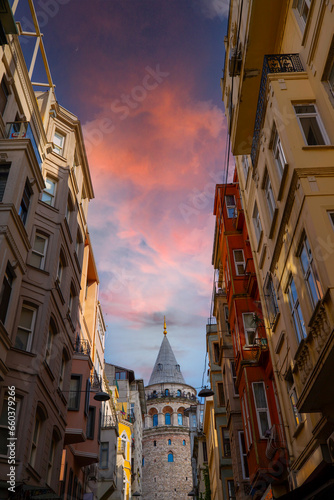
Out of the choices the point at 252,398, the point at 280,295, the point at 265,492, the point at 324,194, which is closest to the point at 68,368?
the point at 252,398

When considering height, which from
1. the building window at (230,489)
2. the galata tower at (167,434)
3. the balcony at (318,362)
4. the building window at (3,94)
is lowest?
the balcony at (318,362)

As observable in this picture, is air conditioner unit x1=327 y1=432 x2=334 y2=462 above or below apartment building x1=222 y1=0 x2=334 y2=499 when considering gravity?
below

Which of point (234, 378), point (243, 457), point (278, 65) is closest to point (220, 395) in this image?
point (234, 378)

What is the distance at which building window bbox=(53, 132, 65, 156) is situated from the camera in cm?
2644

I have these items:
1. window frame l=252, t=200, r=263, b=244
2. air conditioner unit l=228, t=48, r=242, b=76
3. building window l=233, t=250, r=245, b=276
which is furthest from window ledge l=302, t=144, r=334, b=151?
building window l=233, t=250, r=245, b=276

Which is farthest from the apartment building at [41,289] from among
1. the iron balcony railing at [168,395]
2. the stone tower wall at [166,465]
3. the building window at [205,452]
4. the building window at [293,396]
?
the iron balcony railing at [168,395]

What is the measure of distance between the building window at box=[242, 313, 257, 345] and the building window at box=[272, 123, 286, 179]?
9315 mm

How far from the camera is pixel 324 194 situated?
12.7 m

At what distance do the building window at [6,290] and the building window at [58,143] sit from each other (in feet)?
37.4

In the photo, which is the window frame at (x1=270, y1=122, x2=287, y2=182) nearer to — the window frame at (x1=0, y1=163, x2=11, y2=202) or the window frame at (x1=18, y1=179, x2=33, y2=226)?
the window frame at (x1=18, y1=179, x2=33, y2=226)

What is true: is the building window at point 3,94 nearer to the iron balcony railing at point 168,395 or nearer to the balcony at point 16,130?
the balcony at point 16,130

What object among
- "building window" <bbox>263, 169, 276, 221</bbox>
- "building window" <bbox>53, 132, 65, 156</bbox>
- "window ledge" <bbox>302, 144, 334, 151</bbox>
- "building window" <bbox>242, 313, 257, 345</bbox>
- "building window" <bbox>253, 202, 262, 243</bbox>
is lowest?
"window ledge" <bbox>302, 144, 334, 151</bbox>

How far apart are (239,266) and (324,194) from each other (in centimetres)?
1394

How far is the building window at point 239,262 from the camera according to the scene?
1029 inches
